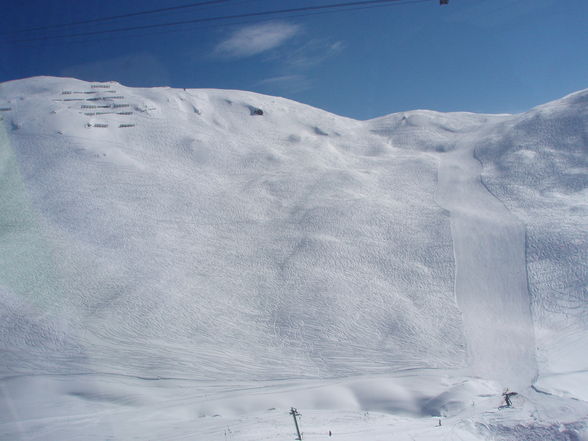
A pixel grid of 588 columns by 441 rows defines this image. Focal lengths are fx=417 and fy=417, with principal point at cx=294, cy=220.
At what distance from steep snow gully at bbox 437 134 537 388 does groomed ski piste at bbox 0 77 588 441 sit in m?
0.09

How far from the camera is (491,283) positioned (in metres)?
17.1

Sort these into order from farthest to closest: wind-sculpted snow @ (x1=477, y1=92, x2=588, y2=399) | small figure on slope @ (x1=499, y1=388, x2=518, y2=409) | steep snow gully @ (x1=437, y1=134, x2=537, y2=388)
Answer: wind-sculpted snow @ (x1=477, y1=92, x2=588, y2=399), steep snow gully @ (x1=437, y1=134, x2=537, y2=388), small figure on slope @ (x1=499, y1=388, x2=518, y2=409)

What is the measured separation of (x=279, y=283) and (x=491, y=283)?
8688 millimetres

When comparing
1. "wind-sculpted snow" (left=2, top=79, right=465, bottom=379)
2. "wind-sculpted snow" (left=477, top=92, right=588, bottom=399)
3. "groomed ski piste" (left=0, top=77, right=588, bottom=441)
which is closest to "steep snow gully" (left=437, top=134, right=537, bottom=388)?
"groomed ski piste" (left=0, top=77, right=588, bottom=441)

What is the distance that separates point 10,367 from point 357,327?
10595mm

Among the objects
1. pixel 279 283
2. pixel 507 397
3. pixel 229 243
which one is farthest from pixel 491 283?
pixel 229 243

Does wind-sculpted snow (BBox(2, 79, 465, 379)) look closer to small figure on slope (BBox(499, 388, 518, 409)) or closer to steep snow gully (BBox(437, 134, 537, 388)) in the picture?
steep snow gully (BBox(437, 134, 537, 388))

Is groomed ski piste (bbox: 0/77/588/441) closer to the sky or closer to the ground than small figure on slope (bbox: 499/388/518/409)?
closer to the sky

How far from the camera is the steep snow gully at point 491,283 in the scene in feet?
43.5

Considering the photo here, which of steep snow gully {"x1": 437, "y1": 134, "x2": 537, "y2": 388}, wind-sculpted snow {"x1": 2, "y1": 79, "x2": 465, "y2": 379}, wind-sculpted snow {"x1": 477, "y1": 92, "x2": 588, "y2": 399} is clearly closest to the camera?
steep snow gully {"x1": 437, "y1": 134, "x2": 537, "y2": 388}

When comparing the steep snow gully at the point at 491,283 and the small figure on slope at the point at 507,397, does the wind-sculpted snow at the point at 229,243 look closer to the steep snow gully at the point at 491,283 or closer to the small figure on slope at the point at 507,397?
the steep snow gully at the point at 491,283

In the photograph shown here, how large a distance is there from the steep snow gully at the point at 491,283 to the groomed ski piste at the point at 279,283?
3.6 inches

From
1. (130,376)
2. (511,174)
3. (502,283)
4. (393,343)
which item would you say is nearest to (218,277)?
(130,376)

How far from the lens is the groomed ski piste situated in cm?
1087
